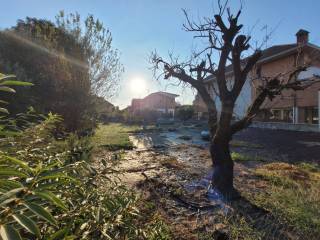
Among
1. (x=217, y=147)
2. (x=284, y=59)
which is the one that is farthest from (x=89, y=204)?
(x=284, y=59)

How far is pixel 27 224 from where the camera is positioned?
2.77ft

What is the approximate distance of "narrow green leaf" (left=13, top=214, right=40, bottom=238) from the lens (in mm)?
820

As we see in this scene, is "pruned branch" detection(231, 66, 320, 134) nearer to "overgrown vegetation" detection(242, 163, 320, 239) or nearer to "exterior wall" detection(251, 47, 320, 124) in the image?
"overgrown vegetation" detection(242, 163, 320, 239)

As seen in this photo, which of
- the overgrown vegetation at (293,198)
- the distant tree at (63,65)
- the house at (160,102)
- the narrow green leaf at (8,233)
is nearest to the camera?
the narrow green leaf at (8,233)

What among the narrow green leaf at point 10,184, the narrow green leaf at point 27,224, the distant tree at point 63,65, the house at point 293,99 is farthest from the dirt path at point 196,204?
the house at point 293,99

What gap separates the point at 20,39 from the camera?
1362 centimetres

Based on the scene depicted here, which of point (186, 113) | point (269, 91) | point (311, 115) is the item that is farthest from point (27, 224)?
point (186, 113)

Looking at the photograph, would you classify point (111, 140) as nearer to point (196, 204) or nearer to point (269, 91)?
point (196, 204)

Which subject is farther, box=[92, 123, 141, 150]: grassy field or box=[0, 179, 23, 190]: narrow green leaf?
box=[92, 123, 141, 150]: grassy field

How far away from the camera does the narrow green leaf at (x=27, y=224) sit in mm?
820

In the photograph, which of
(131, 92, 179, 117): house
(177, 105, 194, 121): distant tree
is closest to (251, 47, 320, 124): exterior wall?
(177, 105, 194, 121): distant tree

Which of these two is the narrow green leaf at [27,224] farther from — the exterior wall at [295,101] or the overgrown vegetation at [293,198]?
the exterior wall at [295,101]

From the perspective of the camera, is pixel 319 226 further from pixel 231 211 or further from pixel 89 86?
pixel 89 86

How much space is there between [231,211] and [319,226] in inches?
54.1
